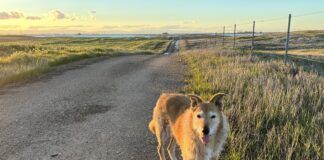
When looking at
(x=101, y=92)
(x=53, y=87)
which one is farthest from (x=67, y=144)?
(x=53, y=87)

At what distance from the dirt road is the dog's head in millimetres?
2052

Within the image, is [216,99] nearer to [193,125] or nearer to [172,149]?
[193,125]

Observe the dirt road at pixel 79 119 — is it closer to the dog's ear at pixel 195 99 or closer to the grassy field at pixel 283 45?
the dog's ear at pixel 195 99

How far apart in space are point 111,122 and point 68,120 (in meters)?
1.06

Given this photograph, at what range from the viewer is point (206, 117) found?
4.27 m

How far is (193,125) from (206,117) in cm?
40

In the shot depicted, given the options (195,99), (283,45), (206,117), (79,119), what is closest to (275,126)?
(195,99)

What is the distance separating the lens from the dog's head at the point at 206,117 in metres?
4.27

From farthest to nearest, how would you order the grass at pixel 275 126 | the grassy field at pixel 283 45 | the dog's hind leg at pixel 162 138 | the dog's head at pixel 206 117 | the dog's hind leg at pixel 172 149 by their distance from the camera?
the grassy field at pixel 283 45
the dog's hind leg at pixel 172 149
the dog's hind leg at pixel 162 138
the grass at pixel 275 126
the dog's head at pixel 206 117

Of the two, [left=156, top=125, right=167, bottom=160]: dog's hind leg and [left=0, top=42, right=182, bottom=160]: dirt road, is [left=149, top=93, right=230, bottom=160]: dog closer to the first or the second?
[left=156, top=125, right=167, bottom=160]: dog's hind leg

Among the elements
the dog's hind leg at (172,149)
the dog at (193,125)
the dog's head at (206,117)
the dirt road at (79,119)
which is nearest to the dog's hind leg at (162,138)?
the dog at (193,125)

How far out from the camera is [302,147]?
5574 millimetres

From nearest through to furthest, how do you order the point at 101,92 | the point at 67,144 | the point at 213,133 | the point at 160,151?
the point at 213,133, the point at 160,151, the point at 67,144, the point at 101,92

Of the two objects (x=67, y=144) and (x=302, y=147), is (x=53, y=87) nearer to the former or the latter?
(x=67, y=144)
